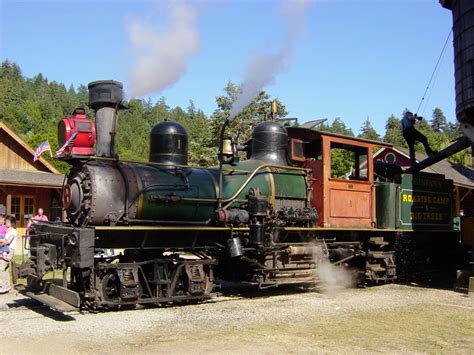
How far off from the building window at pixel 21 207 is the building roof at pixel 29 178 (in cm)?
113

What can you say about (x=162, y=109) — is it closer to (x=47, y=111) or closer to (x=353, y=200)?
(x=47, y=111)

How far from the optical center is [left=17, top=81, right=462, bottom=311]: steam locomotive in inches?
333

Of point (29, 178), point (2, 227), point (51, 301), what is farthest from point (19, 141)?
point (51, 301)

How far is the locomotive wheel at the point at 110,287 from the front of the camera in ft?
27.8

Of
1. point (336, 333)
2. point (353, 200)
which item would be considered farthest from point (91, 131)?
point (353, 200)

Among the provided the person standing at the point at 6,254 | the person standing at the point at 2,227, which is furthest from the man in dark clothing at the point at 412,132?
the person standing at the point at 2,227

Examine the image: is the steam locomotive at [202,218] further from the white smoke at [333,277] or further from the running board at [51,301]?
the white smoke at [333,277]

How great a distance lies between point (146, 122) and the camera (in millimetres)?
112312

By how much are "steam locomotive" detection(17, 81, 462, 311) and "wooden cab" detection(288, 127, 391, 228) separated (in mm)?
27

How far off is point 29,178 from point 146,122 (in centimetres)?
9114

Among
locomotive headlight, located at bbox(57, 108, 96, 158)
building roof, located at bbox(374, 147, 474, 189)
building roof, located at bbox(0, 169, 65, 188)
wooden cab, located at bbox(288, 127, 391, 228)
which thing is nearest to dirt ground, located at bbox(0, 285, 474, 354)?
wooden cab, located at bbox(288, 127, 391, 228)

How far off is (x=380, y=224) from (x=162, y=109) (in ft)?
396

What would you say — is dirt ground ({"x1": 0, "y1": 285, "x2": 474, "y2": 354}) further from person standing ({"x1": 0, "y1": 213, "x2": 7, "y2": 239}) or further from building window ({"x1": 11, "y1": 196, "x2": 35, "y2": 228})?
building window ({"x1": 11, "y1": 196, "x2": 35, "y2": 228})

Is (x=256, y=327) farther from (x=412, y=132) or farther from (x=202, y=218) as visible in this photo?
(x=412, y=132)
